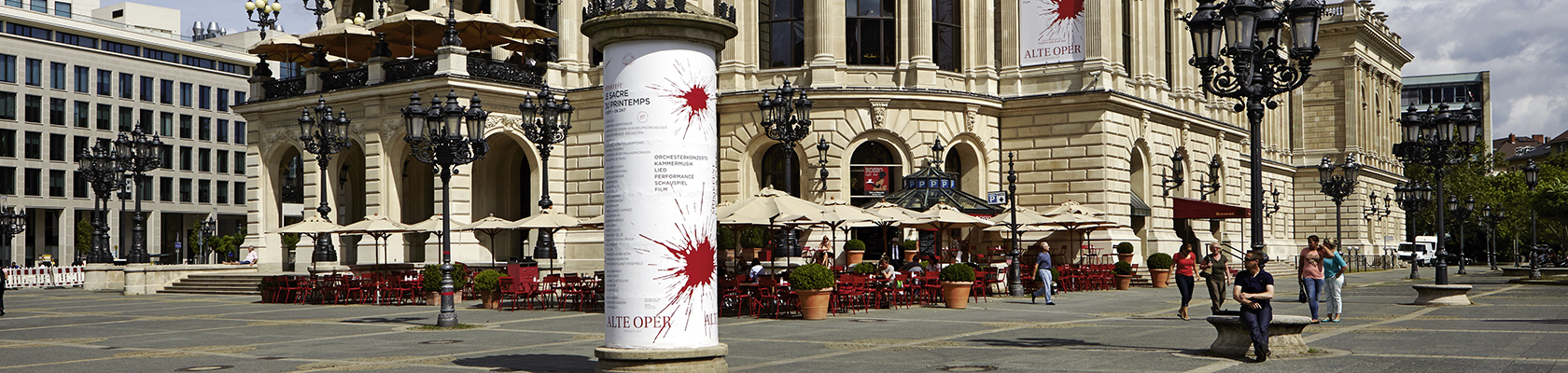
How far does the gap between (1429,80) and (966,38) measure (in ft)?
370

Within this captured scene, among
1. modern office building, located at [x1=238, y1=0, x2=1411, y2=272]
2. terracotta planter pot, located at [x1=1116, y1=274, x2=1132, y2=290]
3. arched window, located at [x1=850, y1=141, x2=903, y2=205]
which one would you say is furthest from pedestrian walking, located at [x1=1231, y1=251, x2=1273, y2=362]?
arched window, located at [x1=850, y1=141, x2=903, y2=205]

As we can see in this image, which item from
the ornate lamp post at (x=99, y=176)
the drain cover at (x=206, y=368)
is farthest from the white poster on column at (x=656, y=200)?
the ornate lamp post at (x=99, y=176)

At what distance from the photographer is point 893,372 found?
13.8m

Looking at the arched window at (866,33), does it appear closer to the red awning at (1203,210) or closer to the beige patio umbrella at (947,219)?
the beige patio umbrella at (947,219)

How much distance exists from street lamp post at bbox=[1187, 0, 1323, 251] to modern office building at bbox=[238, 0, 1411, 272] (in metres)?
22.0

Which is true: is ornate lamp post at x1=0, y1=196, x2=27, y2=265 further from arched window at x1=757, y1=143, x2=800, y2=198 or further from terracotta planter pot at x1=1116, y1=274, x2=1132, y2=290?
terracotta planter pot at x1=1116, y1=274, x2=1132, y2=290

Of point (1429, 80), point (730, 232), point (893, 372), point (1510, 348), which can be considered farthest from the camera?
point (1429, 80)

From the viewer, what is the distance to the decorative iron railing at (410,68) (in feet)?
133

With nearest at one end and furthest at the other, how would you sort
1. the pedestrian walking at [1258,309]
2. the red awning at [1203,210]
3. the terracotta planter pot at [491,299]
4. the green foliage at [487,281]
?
the pedestrian walking at [1258,309] < the green foliage at [487,281] < the terracotta planter pot at [491,299] < the red awning at [1203,210]

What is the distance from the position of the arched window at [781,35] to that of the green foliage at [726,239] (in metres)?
6.43

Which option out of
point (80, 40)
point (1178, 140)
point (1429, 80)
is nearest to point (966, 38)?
point (1178, 140)

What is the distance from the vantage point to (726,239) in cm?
3675

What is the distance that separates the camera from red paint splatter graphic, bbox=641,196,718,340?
12.5 meters

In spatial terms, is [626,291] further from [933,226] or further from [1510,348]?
[933,226]
